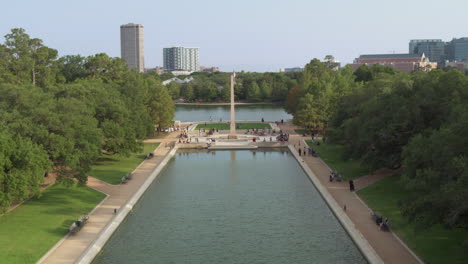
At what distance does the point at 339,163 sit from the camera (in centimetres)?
4903

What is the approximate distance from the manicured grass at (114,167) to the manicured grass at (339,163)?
1759cm

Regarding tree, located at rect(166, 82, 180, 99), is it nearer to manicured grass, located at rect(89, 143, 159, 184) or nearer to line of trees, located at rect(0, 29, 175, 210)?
line of trees, located at rect(0, 29, 175, 210)

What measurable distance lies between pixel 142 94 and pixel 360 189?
38243mm

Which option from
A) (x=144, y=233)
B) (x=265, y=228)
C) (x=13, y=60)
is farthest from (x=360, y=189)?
(x=13, y=60)

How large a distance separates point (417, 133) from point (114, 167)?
25.3 m

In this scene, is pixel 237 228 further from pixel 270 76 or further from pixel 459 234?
pixel 270 76

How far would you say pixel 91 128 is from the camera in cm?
4206

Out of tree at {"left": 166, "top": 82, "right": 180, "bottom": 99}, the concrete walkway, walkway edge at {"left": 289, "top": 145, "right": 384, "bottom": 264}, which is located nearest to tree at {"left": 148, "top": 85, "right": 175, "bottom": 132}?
the concrete walkway

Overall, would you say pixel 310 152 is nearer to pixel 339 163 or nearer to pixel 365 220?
pixel 339 163

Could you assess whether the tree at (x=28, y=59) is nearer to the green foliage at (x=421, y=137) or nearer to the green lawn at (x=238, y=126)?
the green lawn at (x=238, y=126)

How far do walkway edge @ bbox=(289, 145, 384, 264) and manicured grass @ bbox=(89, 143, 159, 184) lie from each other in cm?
1521

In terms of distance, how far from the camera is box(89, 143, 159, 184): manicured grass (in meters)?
43.4

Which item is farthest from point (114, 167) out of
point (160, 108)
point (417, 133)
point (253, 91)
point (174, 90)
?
point (174, 90)

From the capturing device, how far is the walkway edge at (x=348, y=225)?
82.3ft
